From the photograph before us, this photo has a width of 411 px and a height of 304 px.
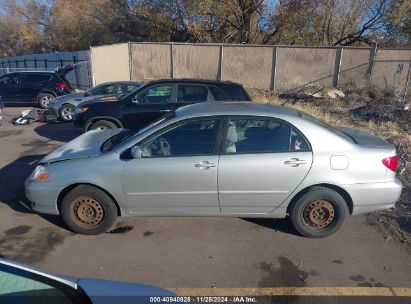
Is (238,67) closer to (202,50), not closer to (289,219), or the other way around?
(202,50)

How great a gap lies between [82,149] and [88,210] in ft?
2.59

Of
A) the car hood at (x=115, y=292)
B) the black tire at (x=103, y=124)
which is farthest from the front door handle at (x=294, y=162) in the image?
the black tire at (x=103, y=124)

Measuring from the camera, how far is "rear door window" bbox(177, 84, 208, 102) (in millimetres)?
7676

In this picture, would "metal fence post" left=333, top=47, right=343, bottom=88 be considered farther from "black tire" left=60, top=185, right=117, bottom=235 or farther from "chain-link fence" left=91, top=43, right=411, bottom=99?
"black tire" left=60, top=185, right=117, bottom=235

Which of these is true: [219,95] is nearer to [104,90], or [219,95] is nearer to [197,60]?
[104,90]

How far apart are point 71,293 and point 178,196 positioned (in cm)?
226

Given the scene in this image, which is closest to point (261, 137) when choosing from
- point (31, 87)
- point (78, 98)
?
point (78, 98)

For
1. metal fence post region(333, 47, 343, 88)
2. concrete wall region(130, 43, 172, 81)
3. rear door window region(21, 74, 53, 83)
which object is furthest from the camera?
concrete wall region(130, 43, 172, 81)

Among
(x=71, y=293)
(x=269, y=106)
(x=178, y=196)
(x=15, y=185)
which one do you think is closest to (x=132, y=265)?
(x=178, y=196)

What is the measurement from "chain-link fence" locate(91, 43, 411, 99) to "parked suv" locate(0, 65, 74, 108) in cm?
339

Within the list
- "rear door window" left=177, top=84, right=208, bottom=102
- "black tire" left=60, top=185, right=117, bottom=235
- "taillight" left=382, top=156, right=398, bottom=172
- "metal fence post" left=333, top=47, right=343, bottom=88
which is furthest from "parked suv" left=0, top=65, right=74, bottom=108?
"taillight" left=382, top=156, right=398, bottom=172

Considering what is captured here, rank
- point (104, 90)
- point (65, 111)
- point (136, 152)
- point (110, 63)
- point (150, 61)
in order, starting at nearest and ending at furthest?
point (136, 152), point (65, 111), point (104, 90), point (110, 63), point (150, 61)

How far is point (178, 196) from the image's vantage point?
4309mm

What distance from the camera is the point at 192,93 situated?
7785mm
